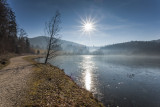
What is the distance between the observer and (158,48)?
106938mm

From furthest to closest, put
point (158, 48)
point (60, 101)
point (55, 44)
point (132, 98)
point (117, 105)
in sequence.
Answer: point (158, 48), point (55, 44), point (132, 98), point (117, 105), point (60, 101)

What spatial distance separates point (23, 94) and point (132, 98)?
1010 centimetres

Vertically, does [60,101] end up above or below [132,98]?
above

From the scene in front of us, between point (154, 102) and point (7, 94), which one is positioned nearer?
point (7, 94)

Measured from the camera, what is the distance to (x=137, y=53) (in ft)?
397

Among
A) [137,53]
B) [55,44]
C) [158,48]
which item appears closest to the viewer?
[55,44]

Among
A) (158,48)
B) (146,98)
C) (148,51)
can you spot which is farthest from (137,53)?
(146,98)

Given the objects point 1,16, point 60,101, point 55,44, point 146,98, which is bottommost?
point 146,98

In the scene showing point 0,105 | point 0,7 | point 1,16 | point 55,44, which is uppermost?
point 0,7

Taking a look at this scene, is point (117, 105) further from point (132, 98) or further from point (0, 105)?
point (0, 105)

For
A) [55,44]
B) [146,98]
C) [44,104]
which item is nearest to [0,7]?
[55,44]

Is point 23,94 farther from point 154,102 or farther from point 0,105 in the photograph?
point 154,102

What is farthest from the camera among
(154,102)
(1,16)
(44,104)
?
(1,16)

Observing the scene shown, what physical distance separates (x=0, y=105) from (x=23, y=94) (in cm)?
Answer: 111
